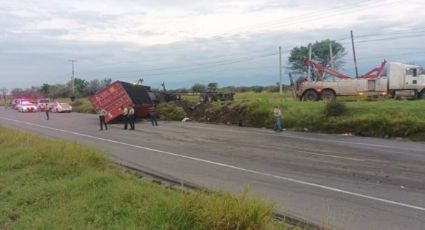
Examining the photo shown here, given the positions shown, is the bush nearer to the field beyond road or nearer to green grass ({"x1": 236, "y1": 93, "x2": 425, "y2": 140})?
the field beyond road

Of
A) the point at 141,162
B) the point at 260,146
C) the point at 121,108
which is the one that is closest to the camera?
the point at 141,162

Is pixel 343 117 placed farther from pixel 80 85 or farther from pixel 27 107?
pixel 80 85

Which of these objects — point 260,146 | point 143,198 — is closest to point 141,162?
point 260,146

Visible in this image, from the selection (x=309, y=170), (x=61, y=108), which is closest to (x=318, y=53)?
(x=61, y=108)

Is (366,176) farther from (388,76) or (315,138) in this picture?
(388,76)

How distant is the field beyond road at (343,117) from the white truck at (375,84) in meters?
1.05

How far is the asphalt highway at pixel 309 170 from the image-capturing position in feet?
31.0

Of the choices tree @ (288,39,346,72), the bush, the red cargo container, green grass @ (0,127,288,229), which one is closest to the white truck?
the bush

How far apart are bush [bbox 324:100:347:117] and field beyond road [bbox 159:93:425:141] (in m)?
0.13

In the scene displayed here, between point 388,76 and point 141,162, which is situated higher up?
point 388,76

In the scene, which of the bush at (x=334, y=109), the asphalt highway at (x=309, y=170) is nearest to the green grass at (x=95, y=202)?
the asphalt highway at (x=309, y=170)

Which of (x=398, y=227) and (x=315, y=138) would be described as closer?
(x=398, y=227)

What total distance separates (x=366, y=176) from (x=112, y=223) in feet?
25.8

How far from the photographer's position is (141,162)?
1672 cm
